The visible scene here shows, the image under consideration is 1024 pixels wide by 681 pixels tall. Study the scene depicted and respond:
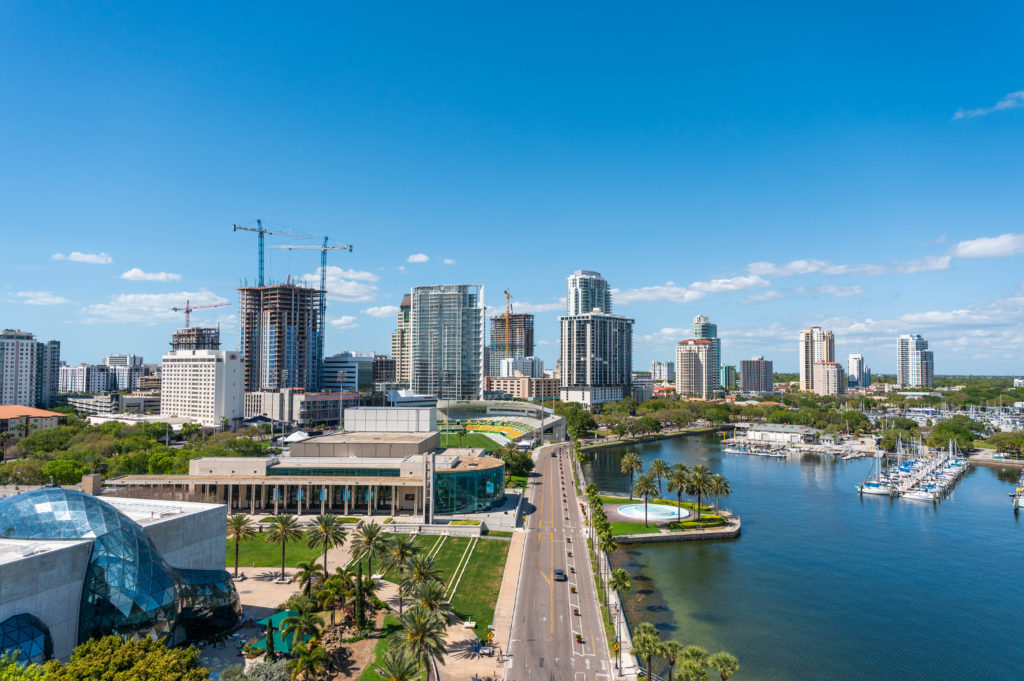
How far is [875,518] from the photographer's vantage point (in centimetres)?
10419

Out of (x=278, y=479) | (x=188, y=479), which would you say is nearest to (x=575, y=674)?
(x=278, y=479)

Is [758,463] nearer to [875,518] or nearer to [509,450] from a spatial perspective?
[875,518]

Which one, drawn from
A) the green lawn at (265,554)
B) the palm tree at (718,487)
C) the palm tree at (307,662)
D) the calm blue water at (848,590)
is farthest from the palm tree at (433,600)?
the palm tree at (718,487)

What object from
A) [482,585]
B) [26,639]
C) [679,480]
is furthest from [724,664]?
[679,480]

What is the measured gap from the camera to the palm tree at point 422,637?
3956 centimetres

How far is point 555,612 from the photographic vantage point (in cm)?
5406

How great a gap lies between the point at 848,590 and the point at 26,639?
249ft

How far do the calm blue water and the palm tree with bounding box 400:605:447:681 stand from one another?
2433cm

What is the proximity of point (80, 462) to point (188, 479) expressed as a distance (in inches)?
1139

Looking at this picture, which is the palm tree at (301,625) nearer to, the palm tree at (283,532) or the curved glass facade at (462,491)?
the palm tree at (283,532)

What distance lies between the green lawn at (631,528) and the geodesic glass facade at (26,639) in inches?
2530

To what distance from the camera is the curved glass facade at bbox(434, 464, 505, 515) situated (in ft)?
291

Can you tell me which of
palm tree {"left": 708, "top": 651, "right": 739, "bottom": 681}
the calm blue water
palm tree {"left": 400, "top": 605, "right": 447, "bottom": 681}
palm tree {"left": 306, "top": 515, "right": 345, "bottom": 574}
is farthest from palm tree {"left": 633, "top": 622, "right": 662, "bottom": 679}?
palm tree {"left": 306, "top": 515, "right": 345, "bottom": 574}

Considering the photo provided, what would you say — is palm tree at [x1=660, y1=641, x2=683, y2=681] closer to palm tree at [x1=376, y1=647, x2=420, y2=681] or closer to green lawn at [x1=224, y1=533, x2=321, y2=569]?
palm tree at [x1=376, y1=647, x2=420, y2=681]
